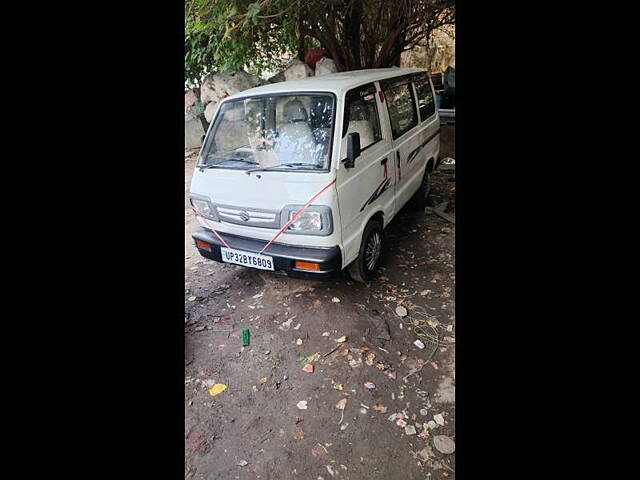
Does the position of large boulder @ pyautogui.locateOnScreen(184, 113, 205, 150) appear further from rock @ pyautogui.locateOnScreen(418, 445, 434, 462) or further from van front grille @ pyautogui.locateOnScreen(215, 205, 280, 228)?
rock @ pyautogui.locateOnScreen(418, 445, 434, 462)

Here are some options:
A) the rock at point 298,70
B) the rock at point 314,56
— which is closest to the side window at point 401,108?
the rock at point 298,70

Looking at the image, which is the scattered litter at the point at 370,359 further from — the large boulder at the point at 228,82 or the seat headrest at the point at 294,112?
the large boulder at the point at 228,82

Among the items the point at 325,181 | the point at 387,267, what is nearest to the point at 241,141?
the point at 325,181

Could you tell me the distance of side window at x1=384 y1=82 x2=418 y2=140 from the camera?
13.7 ft

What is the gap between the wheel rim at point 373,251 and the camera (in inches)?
151

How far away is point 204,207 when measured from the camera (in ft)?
→ 12.1

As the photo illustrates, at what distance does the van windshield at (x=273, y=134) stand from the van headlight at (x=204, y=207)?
315 mm

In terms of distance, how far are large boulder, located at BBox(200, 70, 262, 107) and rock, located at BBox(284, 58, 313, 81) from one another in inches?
28.2

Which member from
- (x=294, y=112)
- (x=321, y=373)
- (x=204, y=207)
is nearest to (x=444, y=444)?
(x=321, y=373)

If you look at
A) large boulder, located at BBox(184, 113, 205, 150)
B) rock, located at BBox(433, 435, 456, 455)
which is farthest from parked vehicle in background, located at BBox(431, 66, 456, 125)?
rock, located at BBox(433, 435, 456, 455)
